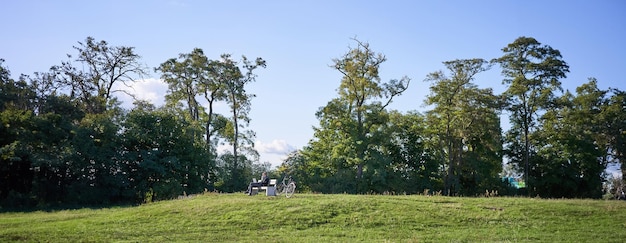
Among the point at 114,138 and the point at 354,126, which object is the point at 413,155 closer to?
the point at 354,126

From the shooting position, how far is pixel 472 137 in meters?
44.8

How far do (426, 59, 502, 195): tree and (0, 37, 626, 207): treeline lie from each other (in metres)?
0.10

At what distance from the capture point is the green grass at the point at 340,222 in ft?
58.2

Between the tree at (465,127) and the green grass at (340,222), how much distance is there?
60.3 feet

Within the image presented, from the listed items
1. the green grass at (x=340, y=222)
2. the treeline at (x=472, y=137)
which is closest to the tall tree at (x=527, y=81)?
the treeline at (x=472, y=137)

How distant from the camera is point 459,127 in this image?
4309 centimetres

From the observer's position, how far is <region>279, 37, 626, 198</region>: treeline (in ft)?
140

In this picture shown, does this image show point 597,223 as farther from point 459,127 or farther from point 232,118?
point 232,118

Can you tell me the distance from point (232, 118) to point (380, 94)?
14.5 metres

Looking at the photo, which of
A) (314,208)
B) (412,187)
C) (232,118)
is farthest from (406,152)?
(314,208)

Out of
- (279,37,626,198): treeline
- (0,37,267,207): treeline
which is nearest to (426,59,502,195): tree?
(279,37,626,198): treeline

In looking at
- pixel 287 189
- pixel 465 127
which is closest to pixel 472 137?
pixel 465 127

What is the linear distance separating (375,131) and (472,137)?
30.8ft

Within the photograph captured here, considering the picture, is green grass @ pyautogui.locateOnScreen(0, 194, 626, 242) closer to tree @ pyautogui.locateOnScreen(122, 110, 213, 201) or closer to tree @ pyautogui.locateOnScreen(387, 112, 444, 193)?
tree @ pyautogui.locateOnScreen(122, 110, 213, 201)
